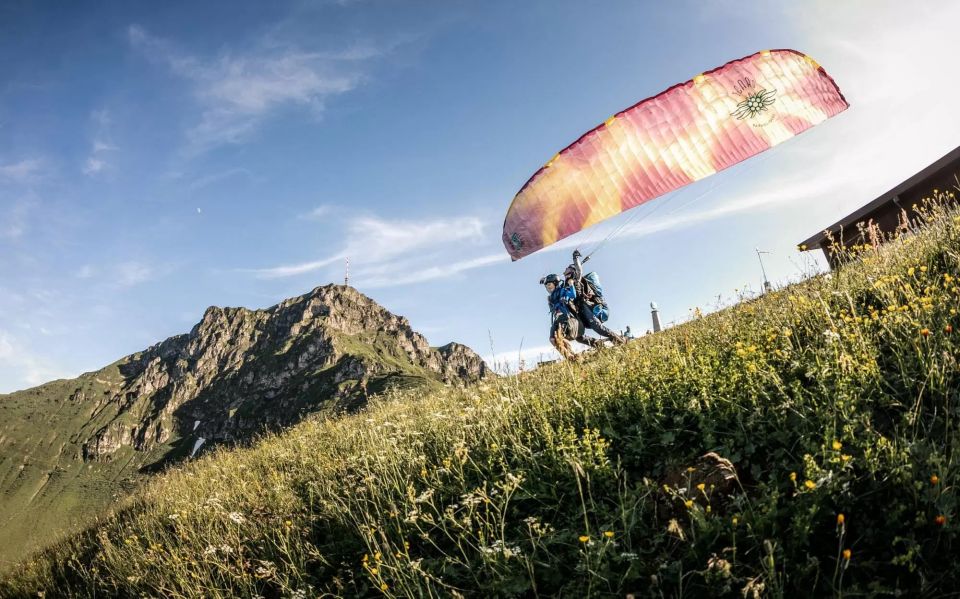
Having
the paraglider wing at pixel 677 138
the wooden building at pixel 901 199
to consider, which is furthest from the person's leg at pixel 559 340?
the wooden building at pixel 901 199

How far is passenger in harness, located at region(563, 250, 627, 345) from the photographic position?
37.5 ft

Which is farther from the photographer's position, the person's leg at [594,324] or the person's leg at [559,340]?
the person's leg at [594,324]

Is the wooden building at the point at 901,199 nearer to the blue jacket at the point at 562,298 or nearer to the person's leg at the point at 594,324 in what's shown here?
the person's leg at the point at 594,324

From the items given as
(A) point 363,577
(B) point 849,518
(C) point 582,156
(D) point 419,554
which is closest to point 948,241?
(B) point 849,518

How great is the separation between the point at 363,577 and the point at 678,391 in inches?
136

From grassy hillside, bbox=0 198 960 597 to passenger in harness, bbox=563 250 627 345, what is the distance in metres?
3.91

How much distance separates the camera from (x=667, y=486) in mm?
3193

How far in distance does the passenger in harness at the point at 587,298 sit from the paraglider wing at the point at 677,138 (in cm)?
114

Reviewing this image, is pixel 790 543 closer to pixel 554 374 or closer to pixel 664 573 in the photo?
pixel 664 573

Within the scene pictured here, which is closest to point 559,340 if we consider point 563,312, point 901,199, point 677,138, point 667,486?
point 563,312

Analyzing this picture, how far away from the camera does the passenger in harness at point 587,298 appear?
11422mm

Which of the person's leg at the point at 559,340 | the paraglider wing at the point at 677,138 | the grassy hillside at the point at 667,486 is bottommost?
the grassy hillside at the point at 667,486

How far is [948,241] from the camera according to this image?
573 centimetres

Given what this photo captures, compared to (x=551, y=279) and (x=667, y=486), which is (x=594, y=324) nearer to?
(x=551, y=279)
